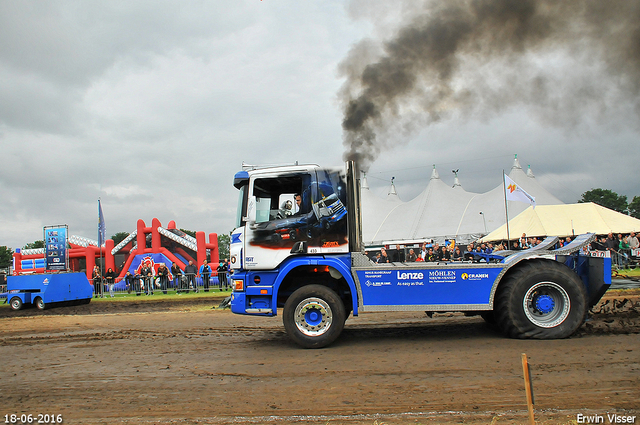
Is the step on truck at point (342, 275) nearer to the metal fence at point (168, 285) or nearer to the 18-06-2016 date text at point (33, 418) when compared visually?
the 18-06-2016 date text at point (33, 418)

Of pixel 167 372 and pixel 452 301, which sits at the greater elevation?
pixel 452 301

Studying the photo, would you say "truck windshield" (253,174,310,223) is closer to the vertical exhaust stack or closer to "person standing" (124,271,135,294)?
the vertical exhaust stack

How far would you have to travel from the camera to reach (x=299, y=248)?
23.5 feet

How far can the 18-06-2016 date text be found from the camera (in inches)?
173

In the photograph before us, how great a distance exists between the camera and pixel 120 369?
636 centimetres

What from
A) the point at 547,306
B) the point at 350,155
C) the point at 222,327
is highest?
the point at 350,155

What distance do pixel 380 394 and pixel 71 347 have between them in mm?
6740

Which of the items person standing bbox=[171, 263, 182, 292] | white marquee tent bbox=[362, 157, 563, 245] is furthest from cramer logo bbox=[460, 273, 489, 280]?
white marquee tent bbox=[362, 157, 563, 245]

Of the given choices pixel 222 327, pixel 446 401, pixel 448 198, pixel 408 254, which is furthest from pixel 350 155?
pixel 448 198

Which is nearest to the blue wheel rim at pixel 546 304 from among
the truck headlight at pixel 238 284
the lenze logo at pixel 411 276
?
the lenze logo at pixel 411 276

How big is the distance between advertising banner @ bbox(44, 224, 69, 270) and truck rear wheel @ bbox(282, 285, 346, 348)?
89.4 ft

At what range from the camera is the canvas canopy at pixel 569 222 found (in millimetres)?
23031

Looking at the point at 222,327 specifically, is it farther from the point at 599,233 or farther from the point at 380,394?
the point at 599,233

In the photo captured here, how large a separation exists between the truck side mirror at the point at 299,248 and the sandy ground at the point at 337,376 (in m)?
1.64
